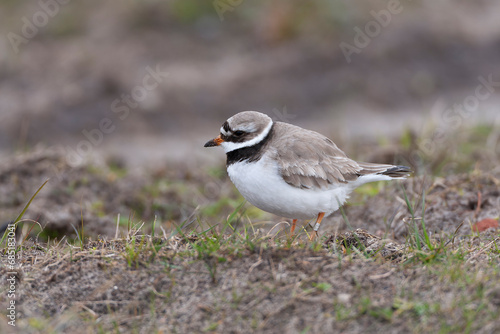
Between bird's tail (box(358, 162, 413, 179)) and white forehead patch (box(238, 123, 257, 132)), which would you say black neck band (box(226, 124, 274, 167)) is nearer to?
white forehead patch (box(238, 123, 257, 132))

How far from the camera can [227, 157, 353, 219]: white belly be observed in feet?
16.7

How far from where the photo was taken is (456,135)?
10141mm

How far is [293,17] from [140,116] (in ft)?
13.8

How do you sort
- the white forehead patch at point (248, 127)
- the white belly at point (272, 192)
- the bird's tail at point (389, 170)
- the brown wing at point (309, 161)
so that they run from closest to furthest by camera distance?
the white belly at point (272, 192) < the brown wing at point (309, 161) < the white forehead patch at point (248, 127) < the bird's tail at point (389, 170)

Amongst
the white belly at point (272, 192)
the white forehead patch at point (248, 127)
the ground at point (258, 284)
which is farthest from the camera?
the white forehead patch at point (248, 127)

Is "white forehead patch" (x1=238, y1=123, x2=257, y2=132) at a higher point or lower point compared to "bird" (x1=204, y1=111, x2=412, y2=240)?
higher

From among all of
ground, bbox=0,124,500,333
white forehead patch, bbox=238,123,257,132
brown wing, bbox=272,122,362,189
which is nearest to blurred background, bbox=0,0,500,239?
brown wing, bbox=272,122,362,189

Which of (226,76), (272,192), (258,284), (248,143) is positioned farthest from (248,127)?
(226,76)

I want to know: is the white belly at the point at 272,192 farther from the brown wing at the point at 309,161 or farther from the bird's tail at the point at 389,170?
the bird's tail at the point at 389,170

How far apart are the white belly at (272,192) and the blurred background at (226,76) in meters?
3.97

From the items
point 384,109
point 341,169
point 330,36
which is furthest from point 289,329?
point 330,36

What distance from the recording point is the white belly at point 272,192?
5.09 metres

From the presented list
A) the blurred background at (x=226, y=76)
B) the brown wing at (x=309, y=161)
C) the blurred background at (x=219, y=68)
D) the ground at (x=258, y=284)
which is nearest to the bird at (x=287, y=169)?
the brown wing at (x=309, y=161)

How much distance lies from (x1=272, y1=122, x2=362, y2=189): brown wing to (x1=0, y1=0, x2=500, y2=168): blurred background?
5.50 m
